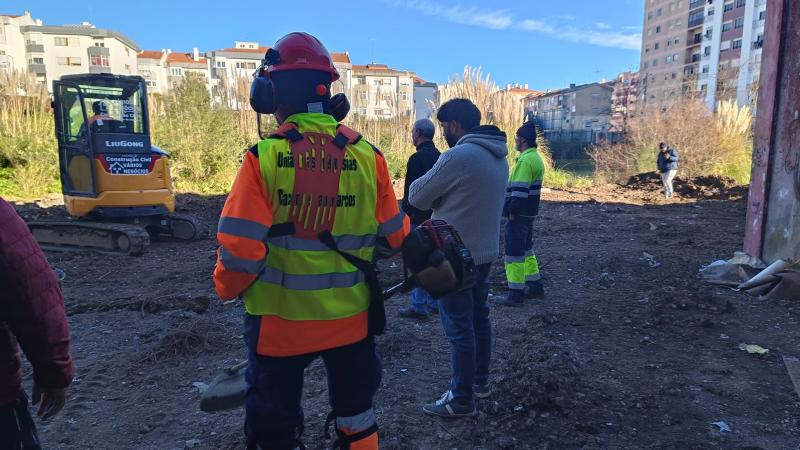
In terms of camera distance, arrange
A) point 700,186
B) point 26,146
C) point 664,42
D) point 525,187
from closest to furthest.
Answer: point 525,187 → point 26,146 → point 700,186 → point 664,42

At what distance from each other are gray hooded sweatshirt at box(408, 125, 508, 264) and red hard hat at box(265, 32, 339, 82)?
4.18 ft

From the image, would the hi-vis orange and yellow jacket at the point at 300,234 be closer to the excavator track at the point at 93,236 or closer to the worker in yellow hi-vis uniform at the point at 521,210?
the worker in yellow hi-vis uniform at the point at 521,210

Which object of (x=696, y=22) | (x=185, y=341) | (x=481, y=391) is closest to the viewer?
(x=481, y=391)

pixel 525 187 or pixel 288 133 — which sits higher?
pixel 288 133

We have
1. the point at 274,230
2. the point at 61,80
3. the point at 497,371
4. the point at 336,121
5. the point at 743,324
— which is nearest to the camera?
the point at 274,230

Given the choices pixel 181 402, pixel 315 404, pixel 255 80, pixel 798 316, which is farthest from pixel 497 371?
pixel 798 316

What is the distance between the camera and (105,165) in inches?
326

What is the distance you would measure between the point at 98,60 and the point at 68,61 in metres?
4.26

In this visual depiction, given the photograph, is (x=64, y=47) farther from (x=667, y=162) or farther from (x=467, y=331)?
(x=467, y=331)

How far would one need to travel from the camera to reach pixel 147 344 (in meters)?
4.66

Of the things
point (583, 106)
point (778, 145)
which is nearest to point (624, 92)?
point (583, 106)

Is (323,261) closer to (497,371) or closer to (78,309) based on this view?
(497,371)

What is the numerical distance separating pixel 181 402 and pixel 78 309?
2.71m

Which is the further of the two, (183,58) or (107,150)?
(183,58)
